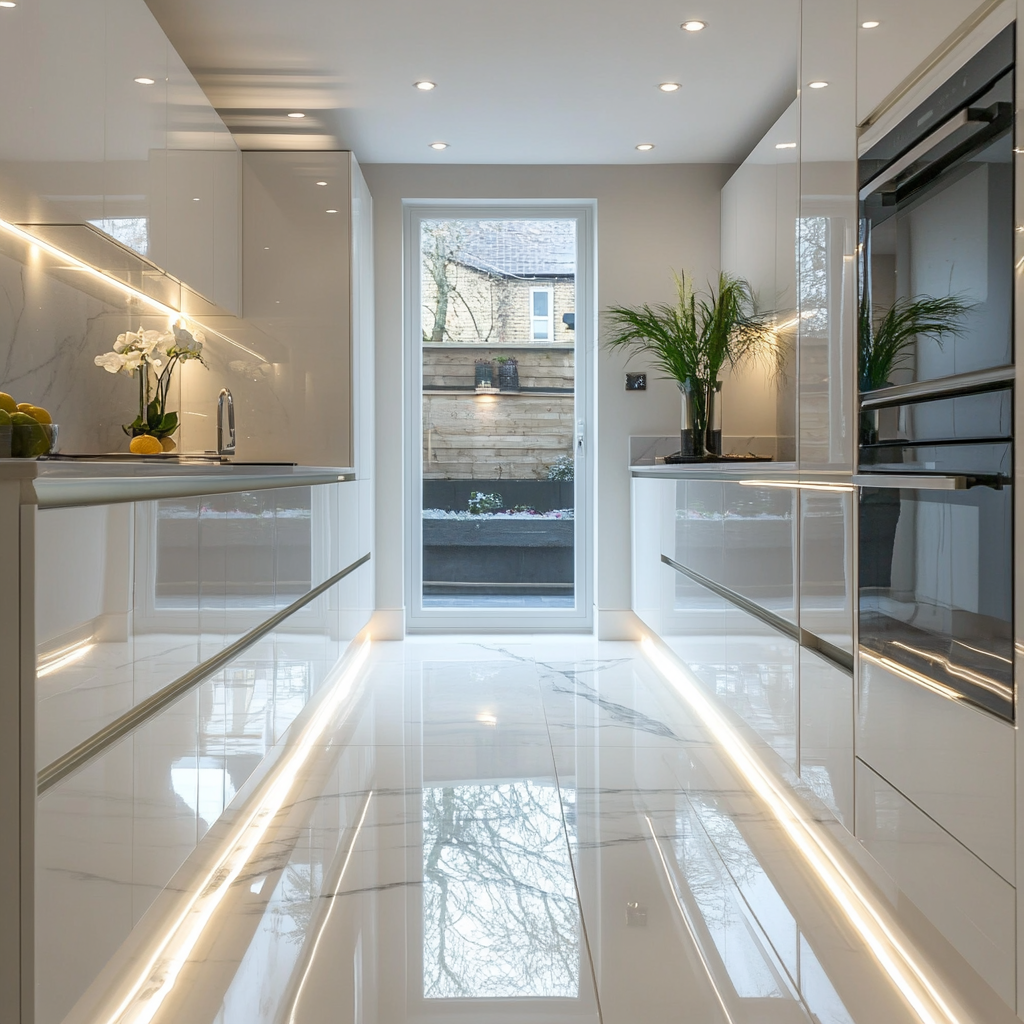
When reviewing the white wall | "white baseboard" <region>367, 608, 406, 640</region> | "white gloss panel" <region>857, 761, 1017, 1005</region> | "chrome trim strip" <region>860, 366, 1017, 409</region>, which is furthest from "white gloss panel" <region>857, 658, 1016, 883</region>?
"white baseboard" <region>367, 608, 406, 640</region>

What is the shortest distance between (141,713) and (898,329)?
4.46 ft

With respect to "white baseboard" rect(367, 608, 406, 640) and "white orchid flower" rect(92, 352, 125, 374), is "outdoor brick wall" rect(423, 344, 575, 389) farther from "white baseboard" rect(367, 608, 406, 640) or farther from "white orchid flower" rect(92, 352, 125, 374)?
"white orchid flower" rect(92, 352, 125, 374)

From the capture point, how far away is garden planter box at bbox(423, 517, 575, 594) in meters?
5.11

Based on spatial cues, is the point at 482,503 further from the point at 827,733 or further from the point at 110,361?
the point at 827,733

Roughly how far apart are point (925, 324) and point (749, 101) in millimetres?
2697

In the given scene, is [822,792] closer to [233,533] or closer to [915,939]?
[915,939]

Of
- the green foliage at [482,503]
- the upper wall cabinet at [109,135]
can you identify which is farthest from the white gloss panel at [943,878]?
the green foliage at [482,503]

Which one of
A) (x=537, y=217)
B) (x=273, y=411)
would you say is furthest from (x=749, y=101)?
(x=273, y=411)

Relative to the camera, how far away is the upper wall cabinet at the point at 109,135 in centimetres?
200

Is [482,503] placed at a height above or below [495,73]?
below

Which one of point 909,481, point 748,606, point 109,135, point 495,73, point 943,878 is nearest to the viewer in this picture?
point 943,878

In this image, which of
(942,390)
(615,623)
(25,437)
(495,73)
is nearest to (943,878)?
(942,390)

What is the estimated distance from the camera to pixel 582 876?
202 centimetres

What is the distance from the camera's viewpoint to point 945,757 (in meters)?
1.42
